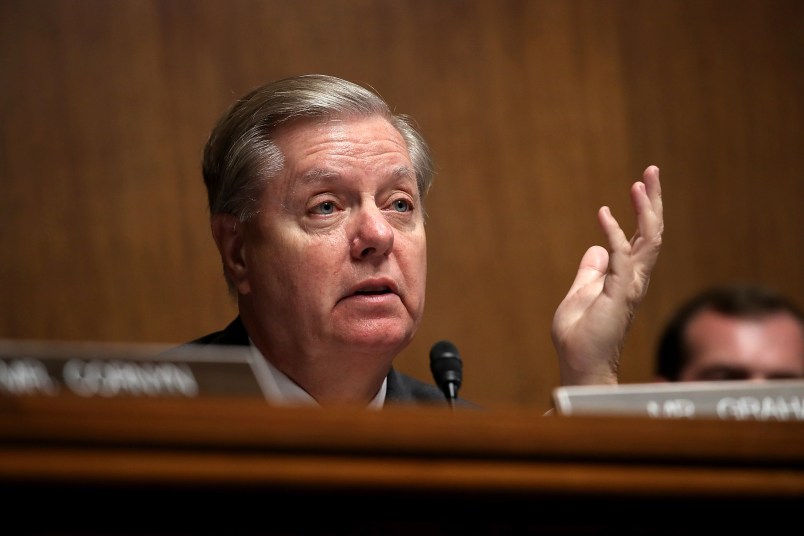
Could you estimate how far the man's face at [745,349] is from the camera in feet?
8.93

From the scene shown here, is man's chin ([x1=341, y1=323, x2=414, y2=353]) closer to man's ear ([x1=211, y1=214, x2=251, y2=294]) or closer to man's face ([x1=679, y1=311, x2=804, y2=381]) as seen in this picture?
man's ear ([x1=211, y1=214, x2=251, y2=294])

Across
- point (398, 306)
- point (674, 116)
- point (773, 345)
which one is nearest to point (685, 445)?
point (398, 306)

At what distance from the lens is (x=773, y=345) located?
275 centimetres

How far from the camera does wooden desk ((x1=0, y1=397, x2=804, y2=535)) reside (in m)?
0.88

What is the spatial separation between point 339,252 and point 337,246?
0.01 metres

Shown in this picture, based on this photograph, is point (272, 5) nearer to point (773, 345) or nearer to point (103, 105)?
point (103, 105)

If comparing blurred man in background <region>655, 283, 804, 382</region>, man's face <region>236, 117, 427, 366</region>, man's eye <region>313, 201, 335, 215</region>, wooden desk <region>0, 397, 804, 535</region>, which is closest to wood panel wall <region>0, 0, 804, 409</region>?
blurred man in background <region>655, 283, 804, 382</region>

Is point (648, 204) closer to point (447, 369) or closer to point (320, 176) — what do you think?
point (447, 369)

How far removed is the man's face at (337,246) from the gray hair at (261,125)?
0.03m

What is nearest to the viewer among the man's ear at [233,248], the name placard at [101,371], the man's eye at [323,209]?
the name placard at [101,371]

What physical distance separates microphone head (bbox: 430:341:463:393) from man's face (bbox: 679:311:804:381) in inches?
41.3

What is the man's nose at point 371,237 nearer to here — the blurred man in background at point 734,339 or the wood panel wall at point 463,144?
the blurred man in background at point 734,339

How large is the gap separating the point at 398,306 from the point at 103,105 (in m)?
1.84

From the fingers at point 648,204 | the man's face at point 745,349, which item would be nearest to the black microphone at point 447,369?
the fingers at point 648,204
